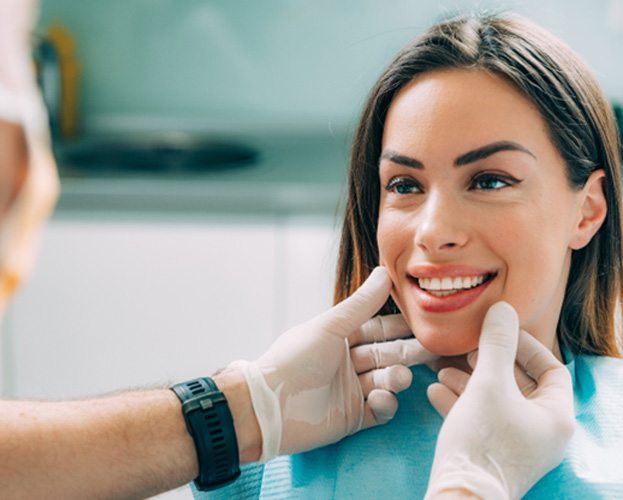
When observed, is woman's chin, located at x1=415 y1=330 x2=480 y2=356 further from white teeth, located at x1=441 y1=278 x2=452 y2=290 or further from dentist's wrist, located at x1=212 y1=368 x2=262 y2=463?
dentist's wrist, located at x1=212 y1=368 x2=262 y2=463

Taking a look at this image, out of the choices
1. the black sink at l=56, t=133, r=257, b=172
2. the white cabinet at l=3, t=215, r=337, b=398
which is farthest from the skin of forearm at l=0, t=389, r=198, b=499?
the black sink at l=56, t=133, r=257, b=172

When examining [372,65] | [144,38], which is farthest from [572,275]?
[144,38]

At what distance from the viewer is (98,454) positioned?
134 centimetres

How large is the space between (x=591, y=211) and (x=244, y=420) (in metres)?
0.61

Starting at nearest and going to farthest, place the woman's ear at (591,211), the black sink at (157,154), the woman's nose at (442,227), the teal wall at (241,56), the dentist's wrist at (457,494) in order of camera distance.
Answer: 1. the dentist's wrist at (457,494)
2. the woman's nose at (442,227)
3. the woman's ear at (591,211)
4. the black sink at (157,154)
5. the teal wall at (241,56)

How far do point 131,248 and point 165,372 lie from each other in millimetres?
347

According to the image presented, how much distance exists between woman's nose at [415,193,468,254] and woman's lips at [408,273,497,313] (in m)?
0.07

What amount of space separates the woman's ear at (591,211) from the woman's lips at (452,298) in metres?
0.19

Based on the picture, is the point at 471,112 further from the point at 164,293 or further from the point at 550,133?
the point at 164,293

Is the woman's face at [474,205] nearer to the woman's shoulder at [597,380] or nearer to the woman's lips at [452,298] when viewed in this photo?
the woman's lips at [452,298]

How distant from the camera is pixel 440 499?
3.76ft

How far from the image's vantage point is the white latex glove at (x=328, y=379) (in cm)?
137

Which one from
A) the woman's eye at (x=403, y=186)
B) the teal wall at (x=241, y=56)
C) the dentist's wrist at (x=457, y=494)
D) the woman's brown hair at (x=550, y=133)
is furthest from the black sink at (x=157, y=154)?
the dentist's wrist at (x=457, y=494)

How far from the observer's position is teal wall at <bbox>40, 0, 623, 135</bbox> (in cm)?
310
